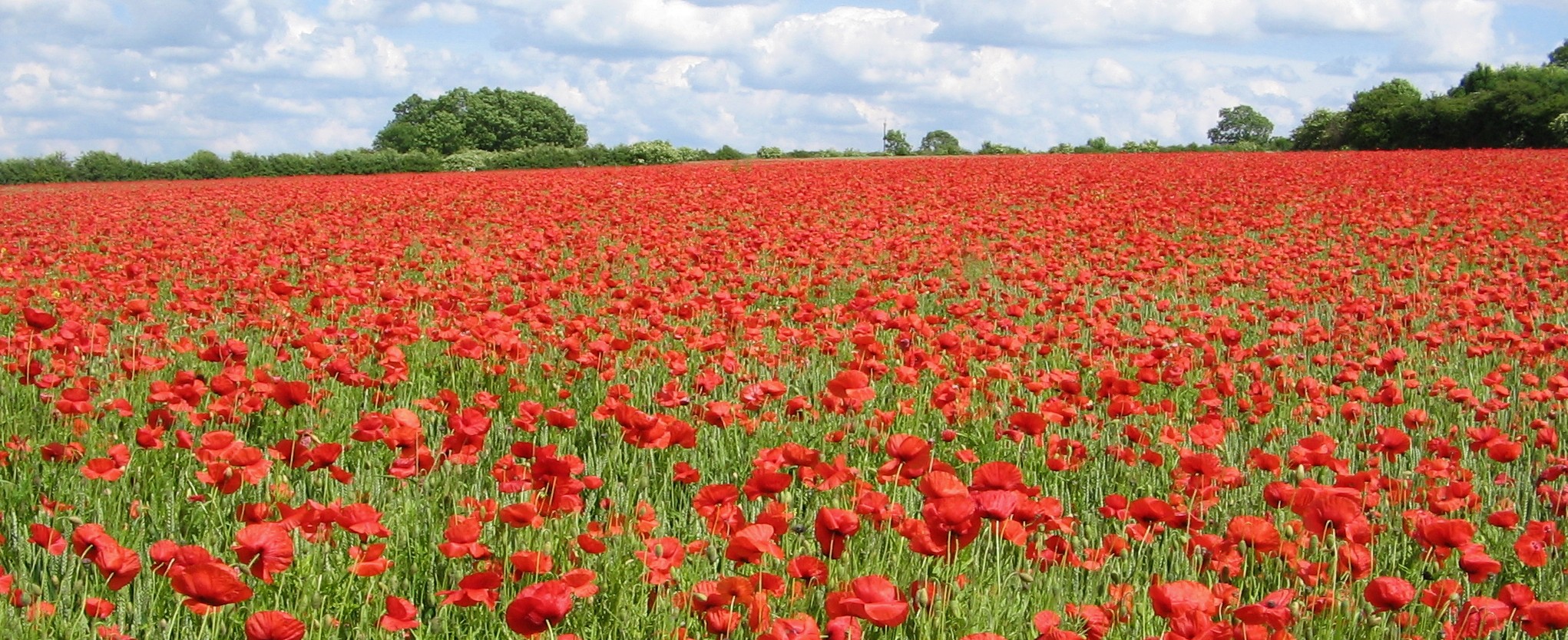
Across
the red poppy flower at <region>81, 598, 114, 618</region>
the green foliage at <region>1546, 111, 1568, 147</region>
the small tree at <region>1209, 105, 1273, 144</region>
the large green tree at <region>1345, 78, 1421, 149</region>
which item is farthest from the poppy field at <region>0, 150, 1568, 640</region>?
the small tree at <region>1209, 105, 1273, 144</region>

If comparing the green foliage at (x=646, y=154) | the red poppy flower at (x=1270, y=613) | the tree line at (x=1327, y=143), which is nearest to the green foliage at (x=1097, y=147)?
the tree line at (x=1327, y=143)

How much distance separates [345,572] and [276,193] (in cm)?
2312

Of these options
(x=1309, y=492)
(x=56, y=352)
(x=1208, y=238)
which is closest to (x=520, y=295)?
(x=56, y=352)

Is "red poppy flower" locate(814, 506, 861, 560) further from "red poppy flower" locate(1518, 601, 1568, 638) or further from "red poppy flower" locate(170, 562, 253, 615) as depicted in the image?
"red poppy flower" locate(1518, 601, 1568, 638)

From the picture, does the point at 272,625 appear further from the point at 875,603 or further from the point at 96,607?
the point at 875,603

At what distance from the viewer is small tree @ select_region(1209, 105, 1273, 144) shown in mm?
120562

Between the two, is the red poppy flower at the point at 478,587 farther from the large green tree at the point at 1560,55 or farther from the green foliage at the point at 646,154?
the large green tree at the point at 1560,55

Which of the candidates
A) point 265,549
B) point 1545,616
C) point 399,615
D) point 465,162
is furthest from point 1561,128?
point 265,549

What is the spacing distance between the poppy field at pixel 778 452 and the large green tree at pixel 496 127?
227 feet

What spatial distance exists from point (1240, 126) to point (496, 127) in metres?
74.1

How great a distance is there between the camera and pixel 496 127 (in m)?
78.2

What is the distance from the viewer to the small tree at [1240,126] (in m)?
121

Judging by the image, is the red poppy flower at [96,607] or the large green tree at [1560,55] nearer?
the red poppy flower at [96,607]

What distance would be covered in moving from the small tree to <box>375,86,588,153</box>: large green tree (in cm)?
6786
